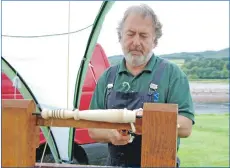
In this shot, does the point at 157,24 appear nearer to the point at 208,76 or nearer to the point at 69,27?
the point at 69,27

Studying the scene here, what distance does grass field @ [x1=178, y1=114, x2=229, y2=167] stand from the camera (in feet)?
16.0

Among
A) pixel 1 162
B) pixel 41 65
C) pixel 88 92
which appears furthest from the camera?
pixel 88 92

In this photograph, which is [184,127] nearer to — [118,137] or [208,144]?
[118,137]

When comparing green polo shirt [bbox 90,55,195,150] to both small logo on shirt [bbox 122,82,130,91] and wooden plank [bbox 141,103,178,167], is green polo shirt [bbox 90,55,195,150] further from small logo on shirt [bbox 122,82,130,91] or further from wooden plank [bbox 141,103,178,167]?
wooden plank [bbox 141,103,178,167]

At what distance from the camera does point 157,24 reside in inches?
55.2

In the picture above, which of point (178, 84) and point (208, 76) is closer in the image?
point (178, 84)

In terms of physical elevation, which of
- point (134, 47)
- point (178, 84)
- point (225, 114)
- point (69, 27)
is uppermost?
point (69, 27)

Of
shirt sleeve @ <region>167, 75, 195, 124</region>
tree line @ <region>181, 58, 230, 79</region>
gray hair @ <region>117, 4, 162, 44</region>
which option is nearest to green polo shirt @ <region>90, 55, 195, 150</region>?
shirt sleeve @ <region>167, 75, 195, 124</region>

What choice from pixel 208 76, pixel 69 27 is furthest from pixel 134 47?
pixel 208 76

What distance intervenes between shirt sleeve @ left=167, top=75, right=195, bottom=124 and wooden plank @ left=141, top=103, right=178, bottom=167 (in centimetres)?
52

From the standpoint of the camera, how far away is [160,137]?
0.71 metres

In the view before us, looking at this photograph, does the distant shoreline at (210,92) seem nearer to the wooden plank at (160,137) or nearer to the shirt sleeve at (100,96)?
the shirt sleeve at (100,96)

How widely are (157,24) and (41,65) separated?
4.60 ft

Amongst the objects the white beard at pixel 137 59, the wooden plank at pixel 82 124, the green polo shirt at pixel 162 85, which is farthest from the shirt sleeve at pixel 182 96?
the wooden plank at pixel 82 124
